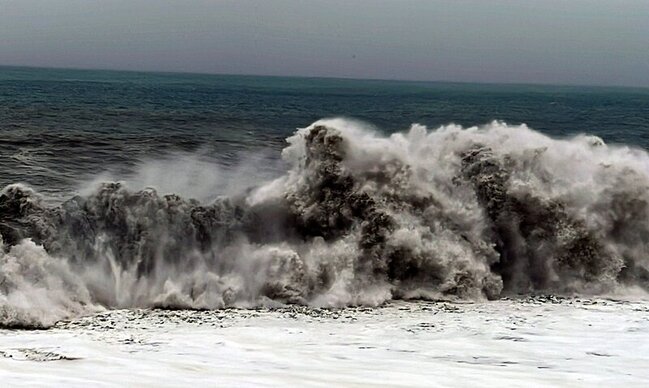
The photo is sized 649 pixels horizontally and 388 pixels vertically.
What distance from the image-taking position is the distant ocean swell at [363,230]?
1044 cm

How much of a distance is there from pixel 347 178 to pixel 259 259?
219 centimetres

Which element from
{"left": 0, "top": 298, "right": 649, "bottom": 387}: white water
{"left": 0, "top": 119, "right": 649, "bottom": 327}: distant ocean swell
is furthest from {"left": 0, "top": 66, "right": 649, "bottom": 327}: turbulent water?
{"left": 0, "top": 298, "right": 649, "bottom": 387}: white water

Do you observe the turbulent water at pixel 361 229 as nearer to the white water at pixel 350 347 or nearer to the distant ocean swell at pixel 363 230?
the distant ocean swell at pixel 363 230

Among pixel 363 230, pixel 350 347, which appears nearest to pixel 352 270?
pixel 363 230

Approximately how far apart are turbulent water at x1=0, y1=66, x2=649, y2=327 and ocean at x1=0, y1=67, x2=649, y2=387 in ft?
0.10

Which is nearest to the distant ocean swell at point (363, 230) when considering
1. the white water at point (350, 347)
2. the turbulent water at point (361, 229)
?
the turbulent water at point (361, 229)

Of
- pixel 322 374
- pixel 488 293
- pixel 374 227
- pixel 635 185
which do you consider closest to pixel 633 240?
pixel 635 185

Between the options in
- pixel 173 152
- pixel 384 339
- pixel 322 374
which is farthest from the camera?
pixel 173 152

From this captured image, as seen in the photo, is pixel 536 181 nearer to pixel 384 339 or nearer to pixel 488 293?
pixel 488 293

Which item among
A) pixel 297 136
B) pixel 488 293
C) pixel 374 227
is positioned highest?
pixel 297 136

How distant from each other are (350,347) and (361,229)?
359 centimetres

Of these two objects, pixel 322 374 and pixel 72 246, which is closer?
pixel 322 374

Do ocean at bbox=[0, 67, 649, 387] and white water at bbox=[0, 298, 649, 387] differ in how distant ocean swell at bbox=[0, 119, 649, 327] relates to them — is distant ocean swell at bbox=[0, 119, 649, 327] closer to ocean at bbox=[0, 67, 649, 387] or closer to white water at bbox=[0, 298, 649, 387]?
ocean at bbox=[0, 67, 649, 387]

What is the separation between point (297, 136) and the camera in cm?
1264
